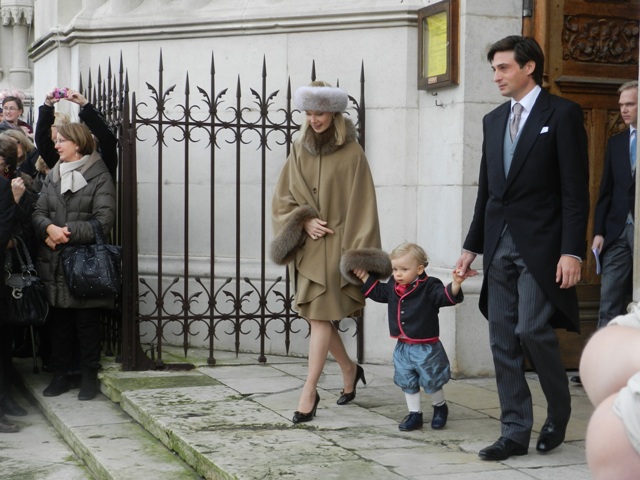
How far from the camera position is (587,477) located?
427 cm

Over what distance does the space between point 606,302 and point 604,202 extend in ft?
1.99

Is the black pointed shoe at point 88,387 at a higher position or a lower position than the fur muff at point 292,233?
lower

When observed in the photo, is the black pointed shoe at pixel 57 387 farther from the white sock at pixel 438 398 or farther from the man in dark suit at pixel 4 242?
the white sock at pixel 438 398

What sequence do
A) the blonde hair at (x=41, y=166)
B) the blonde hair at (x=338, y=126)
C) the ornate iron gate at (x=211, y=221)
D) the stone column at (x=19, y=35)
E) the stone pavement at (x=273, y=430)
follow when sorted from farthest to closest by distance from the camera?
the stone column at (x=19, y=35), the blonde hair at (x=41, y=166), the ornate iron gate at (x=211, y=221), the blonde hair at (x=338, y=126), the stone pavement at (x=273, y=430)

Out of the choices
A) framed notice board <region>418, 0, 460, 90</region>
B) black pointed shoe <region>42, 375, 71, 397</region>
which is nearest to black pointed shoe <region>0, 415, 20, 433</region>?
black pointed shoe <region>42, 375, 71, 397</region>

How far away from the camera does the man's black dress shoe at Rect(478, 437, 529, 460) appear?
14.9 feet

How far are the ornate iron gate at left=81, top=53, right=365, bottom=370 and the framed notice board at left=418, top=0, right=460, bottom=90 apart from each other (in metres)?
0.47

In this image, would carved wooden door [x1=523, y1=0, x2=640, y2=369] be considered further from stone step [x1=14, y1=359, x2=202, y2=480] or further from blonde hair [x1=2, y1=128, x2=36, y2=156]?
blonde hair [x1=2, y1=128, x2=36, y2=156]

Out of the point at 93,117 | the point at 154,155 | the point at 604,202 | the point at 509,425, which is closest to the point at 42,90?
the point at 154,155

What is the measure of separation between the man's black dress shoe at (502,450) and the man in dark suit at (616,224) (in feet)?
6.01

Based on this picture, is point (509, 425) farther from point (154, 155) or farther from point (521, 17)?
point (154, 155)

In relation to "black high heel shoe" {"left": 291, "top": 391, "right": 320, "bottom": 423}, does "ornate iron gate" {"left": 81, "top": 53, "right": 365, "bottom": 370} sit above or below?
above

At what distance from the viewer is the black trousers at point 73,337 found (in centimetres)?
670

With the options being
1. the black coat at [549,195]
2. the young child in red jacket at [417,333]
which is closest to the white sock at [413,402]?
the young child in red jacket at [417,333]
